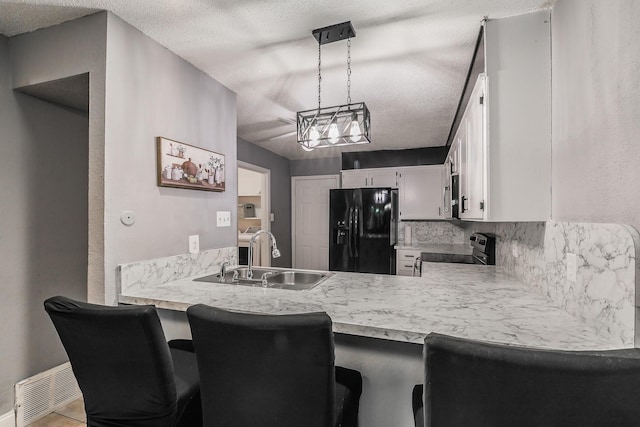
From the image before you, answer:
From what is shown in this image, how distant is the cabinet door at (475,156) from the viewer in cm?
158

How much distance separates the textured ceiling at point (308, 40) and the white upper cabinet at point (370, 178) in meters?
1.80

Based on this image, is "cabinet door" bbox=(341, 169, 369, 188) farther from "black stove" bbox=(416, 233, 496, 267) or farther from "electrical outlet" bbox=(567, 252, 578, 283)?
"electrical outlet" bbox=(567, 252, 578, 283)

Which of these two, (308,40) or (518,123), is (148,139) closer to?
(308,40)

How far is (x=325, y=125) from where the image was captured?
1.83 m

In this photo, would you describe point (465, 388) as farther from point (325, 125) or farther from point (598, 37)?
point (325, 125)

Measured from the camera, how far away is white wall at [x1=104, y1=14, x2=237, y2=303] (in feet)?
5.09

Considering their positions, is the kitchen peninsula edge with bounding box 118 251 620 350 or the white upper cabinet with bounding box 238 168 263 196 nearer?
the kitchen peninsula edge with bounding box 118 251 620 350

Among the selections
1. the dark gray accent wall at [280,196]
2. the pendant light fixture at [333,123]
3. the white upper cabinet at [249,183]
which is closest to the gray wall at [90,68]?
the pendant light fixture at [333,123]

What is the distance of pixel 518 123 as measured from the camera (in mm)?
1496

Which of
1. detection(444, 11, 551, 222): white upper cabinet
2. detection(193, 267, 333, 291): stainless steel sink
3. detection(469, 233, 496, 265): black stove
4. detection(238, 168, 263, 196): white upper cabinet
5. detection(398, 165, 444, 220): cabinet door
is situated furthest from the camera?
detection(238, 168, 263, 196): white upper cabinet

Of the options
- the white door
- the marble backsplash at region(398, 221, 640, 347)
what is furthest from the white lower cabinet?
the marble backsplash at region(398, 221, 640, 347)

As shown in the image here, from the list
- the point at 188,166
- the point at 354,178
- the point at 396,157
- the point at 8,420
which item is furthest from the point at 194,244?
the point at 396,157

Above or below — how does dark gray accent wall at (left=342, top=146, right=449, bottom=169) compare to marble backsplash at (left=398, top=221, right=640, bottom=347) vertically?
above

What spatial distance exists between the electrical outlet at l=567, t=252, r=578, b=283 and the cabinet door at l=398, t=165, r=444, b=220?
320 centimetres
